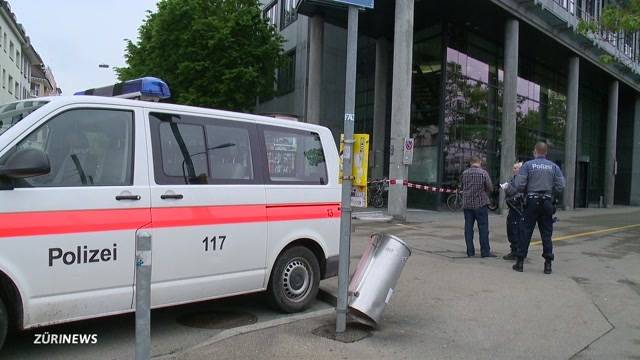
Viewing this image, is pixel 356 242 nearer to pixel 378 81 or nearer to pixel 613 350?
pixel 613 350

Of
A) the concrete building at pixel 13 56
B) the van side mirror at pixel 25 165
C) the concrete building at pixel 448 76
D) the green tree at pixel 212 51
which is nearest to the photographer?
the van side mirror at pixel 25 165

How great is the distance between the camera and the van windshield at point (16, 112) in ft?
13.3

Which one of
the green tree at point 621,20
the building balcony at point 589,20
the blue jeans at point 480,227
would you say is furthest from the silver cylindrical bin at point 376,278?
the building balcony at point 589,20

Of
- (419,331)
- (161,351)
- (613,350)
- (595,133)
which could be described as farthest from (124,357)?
(595,133)

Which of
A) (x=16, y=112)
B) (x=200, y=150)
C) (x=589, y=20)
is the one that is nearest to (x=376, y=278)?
(x=200, y=150)

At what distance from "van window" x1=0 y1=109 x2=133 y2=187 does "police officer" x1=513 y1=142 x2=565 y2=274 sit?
5966mm

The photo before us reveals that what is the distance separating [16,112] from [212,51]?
17902 mm

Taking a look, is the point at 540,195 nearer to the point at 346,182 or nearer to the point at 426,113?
the point at 346,182

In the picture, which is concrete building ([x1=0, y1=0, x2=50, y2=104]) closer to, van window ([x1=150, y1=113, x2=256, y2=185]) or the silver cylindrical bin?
van window ([x1=150, y1=113, x2=256, y2=185])

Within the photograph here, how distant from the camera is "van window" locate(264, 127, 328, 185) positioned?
548 cm

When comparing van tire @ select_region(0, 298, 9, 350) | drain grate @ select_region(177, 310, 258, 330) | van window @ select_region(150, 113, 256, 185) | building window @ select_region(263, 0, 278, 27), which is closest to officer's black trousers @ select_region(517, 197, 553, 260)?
drain grate @ select_region(177, 310, 258, 330)

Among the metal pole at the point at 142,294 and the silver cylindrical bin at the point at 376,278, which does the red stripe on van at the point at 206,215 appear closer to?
the silver cylindrical bin at the point at 376,278

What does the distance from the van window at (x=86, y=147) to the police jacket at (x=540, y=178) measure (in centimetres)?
596

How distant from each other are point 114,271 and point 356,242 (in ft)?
22.3
